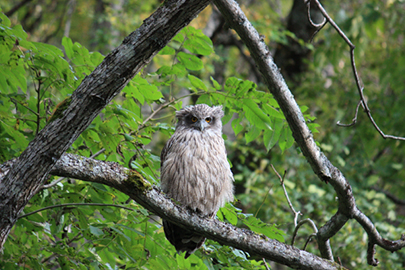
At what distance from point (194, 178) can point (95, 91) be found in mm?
1559

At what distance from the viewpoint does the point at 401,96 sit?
749 centimetres

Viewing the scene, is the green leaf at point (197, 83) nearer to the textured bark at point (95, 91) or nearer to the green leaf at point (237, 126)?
the green leaf at point (237, 126)

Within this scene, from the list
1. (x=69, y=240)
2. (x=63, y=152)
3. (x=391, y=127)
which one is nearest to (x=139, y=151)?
(x=63, y=152)

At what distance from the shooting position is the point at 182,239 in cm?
336

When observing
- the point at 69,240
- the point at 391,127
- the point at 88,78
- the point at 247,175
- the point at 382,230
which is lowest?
the point at 69,240

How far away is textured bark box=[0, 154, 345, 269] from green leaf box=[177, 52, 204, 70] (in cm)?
120

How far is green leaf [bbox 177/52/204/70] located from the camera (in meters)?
3.06

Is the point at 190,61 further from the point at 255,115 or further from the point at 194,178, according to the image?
the point at 194,178

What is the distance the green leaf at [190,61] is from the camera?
306 centimetres

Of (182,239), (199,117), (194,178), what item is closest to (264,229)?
(194,178)

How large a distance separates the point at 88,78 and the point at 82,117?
0.70ft

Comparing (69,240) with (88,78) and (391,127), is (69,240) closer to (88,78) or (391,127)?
(88,78)

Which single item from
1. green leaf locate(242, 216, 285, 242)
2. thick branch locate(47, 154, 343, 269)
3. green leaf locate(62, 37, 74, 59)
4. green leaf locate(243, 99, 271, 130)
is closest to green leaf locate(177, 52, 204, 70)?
green leaf locate(243, 99, 271, 130)

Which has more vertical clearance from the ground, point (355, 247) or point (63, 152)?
point (355, 247)
